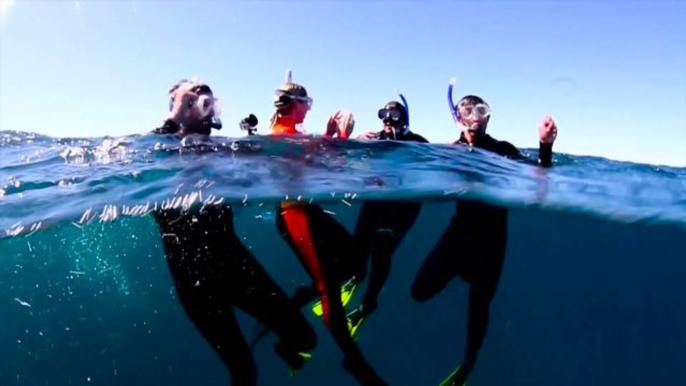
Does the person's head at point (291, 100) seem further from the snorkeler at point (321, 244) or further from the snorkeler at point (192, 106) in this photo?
the snorkeler at point (192, 106)

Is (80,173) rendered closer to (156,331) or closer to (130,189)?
(130,189)

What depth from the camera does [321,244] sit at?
19.6 ft

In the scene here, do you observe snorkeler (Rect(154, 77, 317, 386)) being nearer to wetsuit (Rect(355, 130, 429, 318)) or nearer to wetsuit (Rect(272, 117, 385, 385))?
wetsuit (Rect(272, 117, 385, 385))

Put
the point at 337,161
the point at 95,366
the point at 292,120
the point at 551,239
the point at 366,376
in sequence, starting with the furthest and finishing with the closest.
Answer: the point at 95,366
the point at 551,239
the point at 337,161
the point at 292,120
the point at 366,376

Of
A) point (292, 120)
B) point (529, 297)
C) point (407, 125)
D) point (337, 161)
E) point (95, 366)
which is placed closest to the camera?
point (292, 120)

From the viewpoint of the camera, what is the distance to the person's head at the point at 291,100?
652 centimetres

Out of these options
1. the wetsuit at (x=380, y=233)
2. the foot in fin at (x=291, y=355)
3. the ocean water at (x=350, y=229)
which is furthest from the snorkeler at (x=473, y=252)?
the foot in fin at (x=291, y=355)

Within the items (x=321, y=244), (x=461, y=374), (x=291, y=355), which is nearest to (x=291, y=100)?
(x=321, y=244)

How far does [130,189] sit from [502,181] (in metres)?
7.18

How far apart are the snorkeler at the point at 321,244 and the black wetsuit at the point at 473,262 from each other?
50.5 inches

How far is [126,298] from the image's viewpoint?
140 feet

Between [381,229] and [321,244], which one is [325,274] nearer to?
[321,244]

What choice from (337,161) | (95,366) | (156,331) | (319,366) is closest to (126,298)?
(156,331)

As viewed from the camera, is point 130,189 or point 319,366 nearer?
point 130,189
